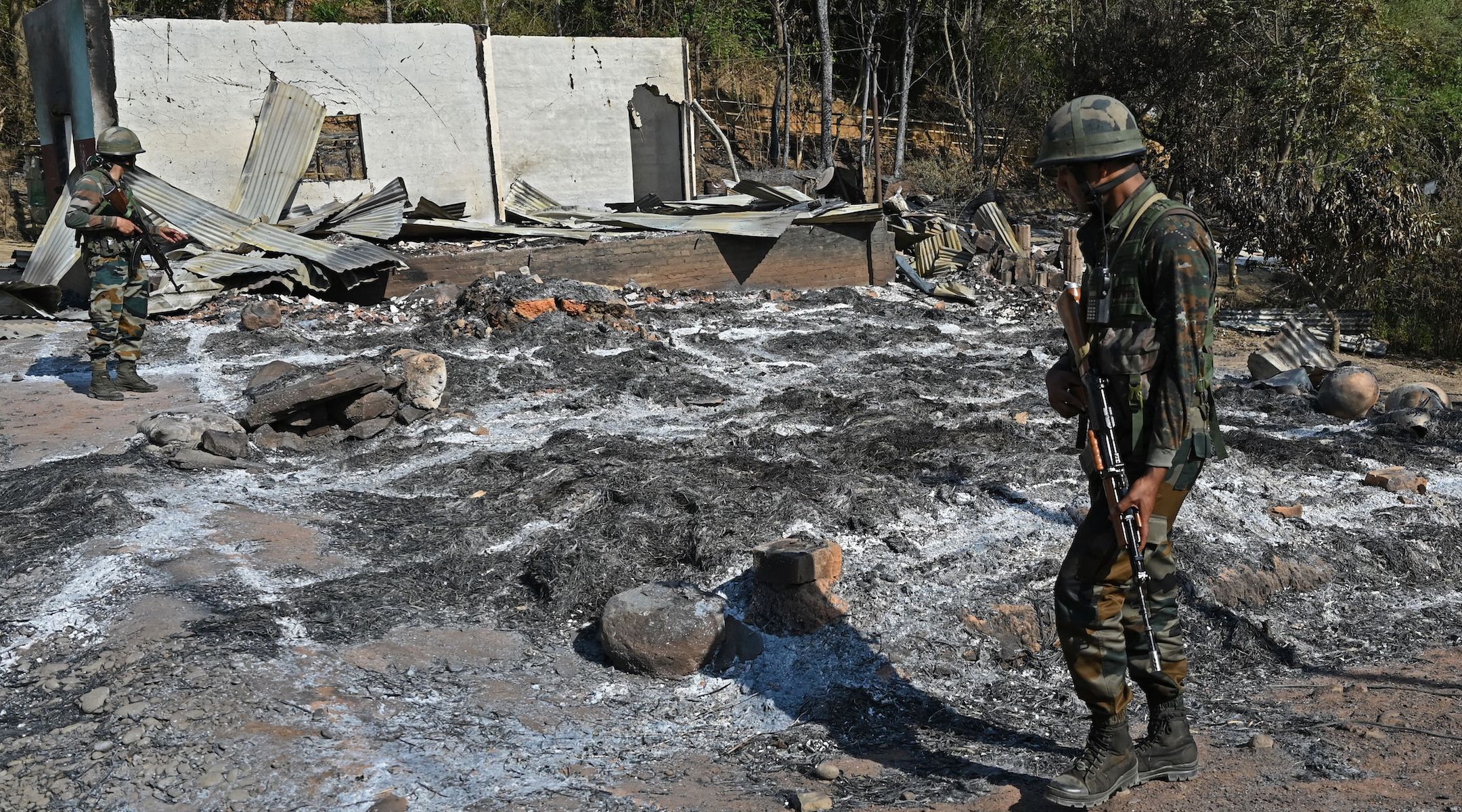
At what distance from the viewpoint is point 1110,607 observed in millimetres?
2545

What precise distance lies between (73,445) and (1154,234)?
529cm

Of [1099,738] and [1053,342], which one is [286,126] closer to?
[1053,342]

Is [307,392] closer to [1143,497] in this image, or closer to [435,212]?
[1143,497]

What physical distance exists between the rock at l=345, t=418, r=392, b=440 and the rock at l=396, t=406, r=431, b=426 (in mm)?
125

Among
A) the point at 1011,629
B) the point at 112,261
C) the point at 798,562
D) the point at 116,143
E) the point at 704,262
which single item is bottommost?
the point at 1011,629

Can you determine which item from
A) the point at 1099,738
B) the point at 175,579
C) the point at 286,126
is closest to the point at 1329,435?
the point at 1099,738

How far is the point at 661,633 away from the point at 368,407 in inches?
125

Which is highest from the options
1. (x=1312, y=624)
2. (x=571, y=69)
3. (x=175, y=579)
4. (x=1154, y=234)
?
(x=571, y=69)

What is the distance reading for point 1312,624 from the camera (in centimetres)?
391

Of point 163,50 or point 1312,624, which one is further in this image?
point 163,50

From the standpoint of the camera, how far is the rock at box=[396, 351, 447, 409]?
6.34 meters

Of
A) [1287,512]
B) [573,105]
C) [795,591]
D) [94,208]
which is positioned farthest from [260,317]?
[1287,512]

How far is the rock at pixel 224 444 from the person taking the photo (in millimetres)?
5402

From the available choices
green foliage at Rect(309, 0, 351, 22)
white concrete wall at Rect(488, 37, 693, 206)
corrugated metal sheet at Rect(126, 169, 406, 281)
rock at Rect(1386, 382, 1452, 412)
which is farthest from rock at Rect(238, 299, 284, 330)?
green foliage at Rect(309, 0, 351, 22)
